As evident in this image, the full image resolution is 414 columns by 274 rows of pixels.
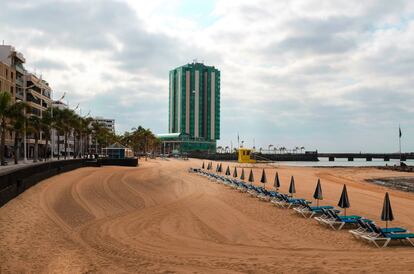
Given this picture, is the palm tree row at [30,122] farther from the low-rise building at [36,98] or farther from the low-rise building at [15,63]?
the low-rise building at [36,98]

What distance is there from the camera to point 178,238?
602 inches

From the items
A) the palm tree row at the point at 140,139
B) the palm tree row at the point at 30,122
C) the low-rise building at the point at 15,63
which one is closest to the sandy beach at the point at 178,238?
the palm tree row at the point at 30,122

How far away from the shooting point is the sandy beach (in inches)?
461

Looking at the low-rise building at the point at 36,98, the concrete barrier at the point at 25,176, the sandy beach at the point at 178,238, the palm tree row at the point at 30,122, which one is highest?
the low-rise building at the point at 36,98

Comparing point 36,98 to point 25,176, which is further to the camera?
point 36,98

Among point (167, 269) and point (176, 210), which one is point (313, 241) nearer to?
point (167, 269)

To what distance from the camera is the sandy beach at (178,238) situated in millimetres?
11711

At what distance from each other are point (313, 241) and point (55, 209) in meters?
13.0

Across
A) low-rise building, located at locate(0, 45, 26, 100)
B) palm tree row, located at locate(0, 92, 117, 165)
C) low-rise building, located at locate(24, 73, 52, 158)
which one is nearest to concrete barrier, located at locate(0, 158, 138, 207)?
palm tree row, located at locate(0, 92, 117, 165)

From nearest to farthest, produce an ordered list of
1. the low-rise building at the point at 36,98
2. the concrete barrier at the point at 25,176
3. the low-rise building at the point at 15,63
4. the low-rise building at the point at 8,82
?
the concrete barrier at the point at 25,176, the low-rise building at the point at 8,82, the low-rise building at the point at 15,63, the low-rise building at the point at 36,98

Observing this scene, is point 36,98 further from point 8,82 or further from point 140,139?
point 140,139

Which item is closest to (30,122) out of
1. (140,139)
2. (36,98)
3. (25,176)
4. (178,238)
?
(36,98)

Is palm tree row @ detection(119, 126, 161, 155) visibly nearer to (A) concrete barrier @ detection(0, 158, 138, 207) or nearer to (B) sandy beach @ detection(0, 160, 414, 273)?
(A) concrete barrier @ detection(0, 158, 138, 207)

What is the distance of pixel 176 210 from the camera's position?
21625 mm
